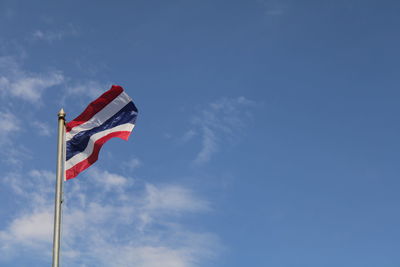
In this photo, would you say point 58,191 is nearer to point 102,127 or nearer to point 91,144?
point 91,144

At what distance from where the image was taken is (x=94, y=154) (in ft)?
59.9

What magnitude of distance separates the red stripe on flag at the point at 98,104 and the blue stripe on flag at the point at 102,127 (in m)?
0.45

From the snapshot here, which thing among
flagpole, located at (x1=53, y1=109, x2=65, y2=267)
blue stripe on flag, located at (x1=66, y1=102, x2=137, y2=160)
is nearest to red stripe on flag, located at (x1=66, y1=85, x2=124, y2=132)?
blue stripe on flag, located at (x1=66, y1=102, x2=137, y2=160)

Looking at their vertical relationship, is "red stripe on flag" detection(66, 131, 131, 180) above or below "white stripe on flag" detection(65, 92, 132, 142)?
below

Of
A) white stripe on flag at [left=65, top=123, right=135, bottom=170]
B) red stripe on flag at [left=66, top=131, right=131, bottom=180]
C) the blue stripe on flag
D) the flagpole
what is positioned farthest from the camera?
the blue stripe on flag

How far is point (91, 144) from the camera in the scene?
60.2 feet

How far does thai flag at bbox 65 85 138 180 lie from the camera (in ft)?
59.6

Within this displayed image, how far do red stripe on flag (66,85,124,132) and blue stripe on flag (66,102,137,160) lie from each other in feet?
1.49

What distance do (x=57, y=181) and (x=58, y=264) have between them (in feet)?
8.34

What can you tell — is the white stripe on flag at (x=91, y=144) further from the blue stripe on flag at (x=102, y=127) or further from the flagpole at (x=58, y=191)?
the flagpole at (x=58, y=191)

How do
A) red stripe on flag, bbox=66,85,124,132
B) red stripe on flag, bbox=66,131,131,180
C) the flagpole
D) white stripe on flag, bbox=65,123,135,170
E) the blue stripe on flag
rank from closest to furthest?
1. the flagpole
2. red stripe on flag, bbox=66,131,131,180
3. white stripe on flag, bbox=65,123,135,170
4. the blue stripe on flag
5. red stripe on flag, bbox=66,85,124,132

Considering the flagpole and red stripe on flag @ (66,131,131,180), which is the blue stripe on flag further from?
the flagpole

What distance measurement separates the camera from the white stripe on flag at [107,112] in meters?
18.5

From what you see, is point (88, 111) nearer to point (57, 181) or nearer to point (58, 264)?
point (57, 181)
